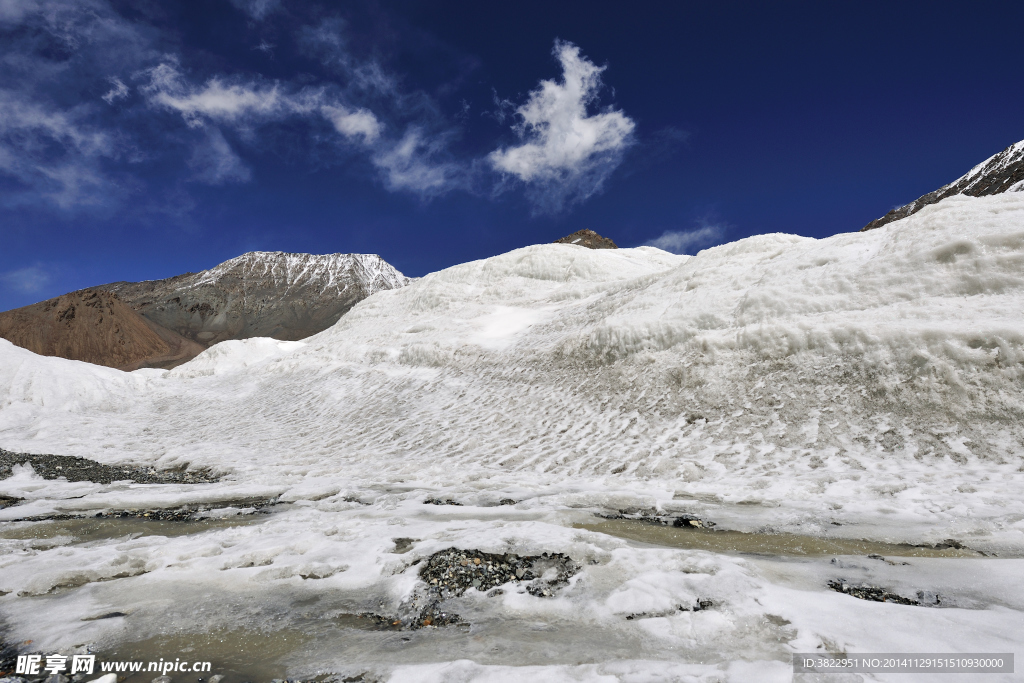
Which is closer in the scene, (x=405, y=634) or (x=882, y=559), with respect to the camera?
(x=405, y=634)

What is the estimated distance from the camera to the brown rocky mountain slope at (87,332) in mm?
60688

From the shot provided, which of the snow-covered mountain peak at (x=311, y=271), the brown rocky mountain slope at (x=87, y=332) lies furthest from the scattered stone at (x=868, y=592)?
the snow-covered mountain peak at (x=311, y=271)

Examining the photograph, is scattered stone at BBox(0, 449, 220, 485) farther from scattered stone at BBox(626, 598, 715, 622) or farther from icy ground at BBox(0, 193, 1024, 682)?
scattered stone at BBox(626, 598, 715, 622)

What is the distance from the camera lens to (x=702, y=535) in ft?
20.1

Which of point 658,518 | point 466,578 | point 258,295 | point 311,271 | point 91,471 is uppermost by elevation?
point 311,271

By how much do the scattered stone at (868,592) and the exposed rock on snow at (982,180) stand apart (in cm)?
9424

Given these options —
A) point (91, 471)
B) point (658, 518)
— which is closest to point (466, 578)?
point (658, 518)

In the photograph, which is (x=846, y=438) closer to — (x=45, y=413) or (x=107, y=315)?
(x=45, y=413)

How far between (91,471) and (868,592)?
55.9ft

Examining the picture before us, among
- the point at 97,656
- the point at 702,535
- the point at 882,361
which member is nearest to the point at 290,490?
the point at 97,656

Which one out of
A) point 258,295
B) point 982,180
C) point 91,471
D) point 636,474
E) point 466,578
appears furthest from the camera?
point 258,295

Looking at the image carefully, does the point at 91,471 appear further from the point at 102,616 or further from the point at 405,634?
the point at 405,634

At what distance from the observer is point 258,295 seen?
139375mm

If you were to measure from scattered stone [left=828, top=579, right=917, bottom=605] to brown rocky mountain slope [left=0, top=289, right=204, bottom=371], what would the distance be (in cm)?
8226
